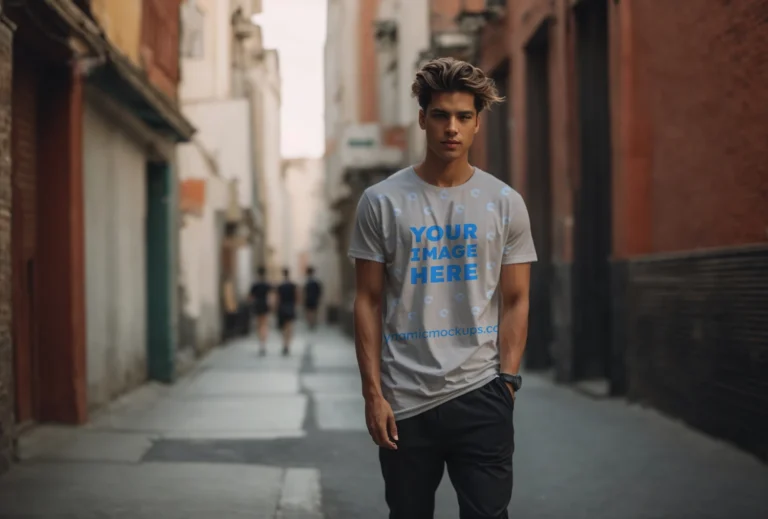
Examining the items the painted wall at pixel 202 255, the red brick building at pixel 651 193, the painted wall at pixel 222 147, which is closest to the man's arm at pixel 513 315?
the red brick building at pixel 651 193

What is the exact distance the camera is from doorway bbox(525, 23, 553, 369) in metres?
15.7

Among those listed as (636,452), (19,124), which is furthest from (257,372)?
(636,452)

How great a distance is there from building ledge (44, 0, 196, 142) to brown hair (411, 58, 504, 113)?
17.4 feet

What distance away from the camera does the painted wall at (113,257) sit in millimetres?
11336

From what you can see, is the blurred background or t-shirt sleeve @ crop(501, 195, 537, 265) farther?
the blurred background

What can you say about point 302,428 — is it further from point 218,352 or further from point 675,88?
point 218,352

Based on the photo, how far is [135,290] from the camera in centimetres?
1410

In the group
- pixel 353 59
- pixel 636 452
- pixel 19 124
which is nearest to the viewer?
pixel 636 452

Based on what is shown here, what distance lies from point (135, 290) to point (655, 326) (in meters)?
6.69

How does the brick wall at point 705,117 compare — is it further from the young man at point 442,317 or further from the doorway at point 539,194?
the doorway at point 539,194

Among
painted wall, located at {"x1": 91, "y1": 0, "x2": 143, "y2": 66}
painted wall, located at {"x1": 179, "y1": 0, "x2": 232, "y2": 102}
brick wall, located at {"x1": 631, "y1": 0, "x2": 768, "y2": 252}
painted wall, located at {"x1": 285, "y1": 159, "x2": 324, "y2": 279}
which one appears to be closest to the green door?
painted wall, located at {"x1": 91, "y1": 0, "x2": 143, "y2": 66}

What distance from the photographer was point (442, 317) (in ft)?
11.4

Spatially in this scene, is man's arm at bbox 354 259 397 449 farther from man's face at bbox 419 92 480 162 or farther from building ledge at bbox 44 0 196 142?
building ledge at bbox 44 0 196 142

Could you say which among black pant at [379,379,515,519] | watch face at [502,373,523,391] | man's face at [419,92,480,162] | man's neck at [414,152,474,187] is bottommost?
black pant at [379,379,515,519]
